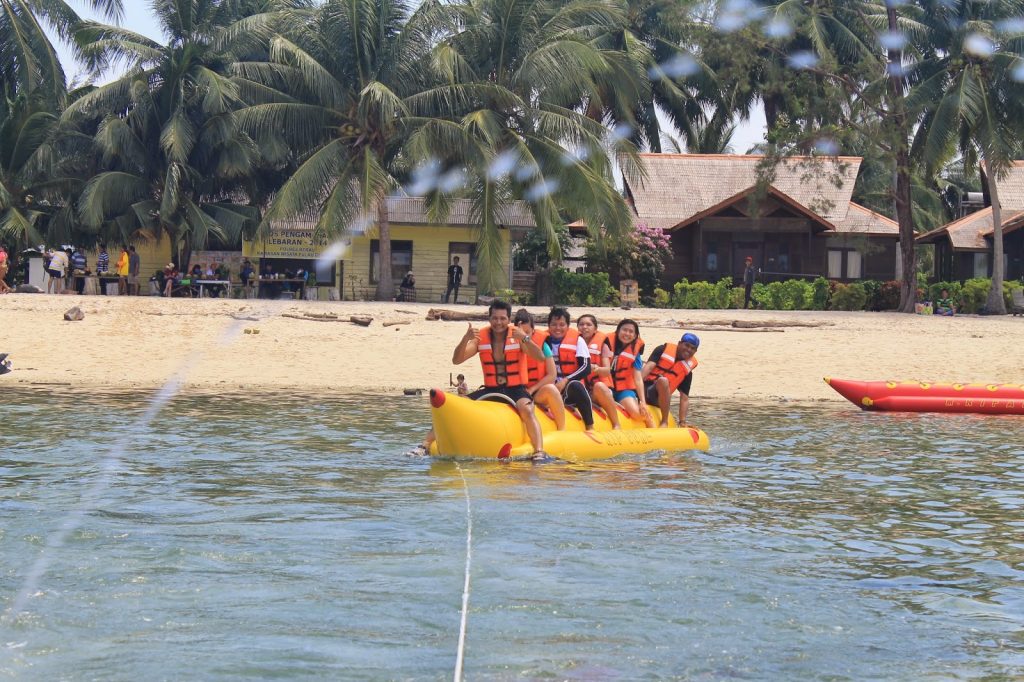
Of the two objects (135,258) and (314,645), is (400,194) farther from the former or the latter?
(314,645)

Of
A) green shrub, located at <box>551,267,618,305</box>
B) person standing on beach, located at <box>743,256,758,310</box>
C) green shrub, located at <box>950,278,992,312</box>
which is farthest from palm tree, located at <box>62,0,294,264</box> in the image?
green shrub, located at <box>950,278,992,312</box>

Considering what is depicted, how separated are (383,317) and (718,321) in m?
5.89

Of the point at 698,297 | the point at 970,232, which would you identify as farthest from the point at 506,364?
the point at 970,232

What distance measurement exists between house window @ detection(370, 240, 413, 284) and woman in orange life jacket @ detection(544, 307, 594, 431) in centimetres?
2190

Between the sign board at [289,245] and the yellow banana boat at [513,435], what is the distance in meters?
21.0

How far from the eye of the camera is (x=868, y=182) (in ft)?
154

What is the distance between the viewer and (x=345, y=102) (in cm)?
2856

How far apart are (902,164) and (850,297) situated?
10.8ft

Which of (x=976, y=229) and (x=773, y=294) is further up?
(x=976, y=229)

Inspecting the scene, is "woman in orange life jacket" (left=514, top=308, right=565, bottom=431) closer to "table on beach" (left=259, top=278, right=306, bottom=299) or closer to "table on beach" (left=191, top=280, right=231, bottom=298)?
"table on beach" (left=191, top=280, right=231, bottom=298)

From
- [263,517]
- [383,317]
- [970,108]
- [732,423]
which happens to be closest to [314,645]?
[263,517]

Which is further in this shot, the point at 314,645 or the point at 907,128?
A: the point at 907,128

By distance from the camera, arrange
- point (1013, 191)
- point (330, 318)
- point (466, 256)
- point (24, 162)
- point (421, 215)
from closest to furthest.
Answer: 1. point (330, 318)
2. point (24, 162)
3. point (421, 215)
4. point (466, 256)
5. point (1013, 191)

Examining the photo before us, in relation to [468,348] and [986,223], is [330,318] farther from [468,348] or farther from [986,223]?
[986,223]
